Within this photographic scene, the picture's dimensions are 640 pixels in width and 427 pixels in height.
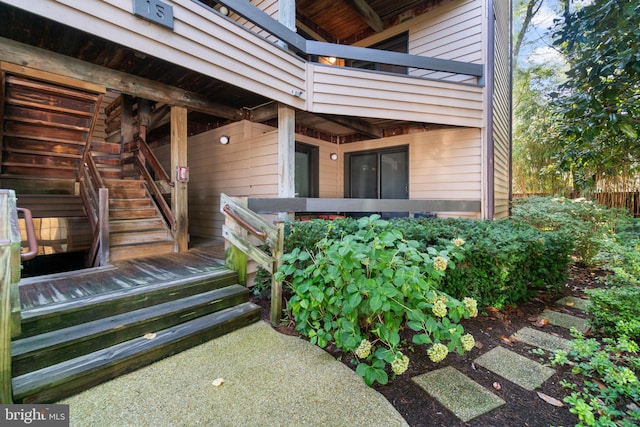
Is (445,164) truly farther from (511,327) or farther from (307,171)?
(511,327)

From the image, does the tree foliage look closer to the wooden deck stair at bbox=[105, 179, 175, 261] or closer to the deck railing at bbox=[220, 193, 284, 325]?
the deck railing at bbox=[220, 193, 284, 325]

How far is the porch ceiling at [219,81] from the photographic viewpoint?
8.41ft

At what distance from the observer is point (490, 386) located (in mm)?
1895

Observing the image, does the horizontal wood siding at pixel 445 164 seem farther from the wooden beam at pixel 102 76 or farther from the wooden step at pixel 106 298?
the wooden step at pixel 106 298

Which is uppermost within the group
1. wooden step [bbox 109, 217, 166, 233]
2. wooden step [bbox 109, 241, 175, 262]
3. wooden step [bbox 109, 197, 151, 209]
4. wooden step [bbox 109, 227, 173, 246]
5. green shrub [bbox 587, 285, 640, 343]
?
wooden step [bbox 109, 197, 151, 209]

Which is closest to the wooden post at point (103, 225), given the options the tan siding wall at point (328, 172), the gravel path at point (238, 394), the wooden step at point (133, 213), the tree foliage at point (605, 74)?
the wooden step at point (133, 213)

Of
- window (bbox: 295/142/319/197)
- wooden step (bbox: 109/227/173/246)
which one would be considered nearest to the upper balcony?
window (bbox: 295/142/319/197)

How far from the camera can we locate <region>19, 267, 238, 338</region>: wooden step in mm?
1980

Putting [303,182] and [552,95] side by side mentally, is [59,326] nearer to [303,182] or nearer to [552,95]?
[303,182]

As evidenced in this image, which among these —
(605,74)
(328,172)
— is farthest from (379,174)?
(605,74)

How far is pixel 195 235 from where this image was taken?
6.41m

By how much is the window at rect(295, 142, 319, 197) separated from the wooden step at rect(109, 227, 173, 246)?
2.80 meters

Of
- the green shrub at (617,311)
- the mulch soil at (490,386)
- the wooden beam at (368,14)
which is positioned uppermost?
the wooden beam at (368,14)

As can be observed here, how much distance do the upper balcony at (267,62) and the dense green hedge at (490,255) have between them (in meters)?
2.05
